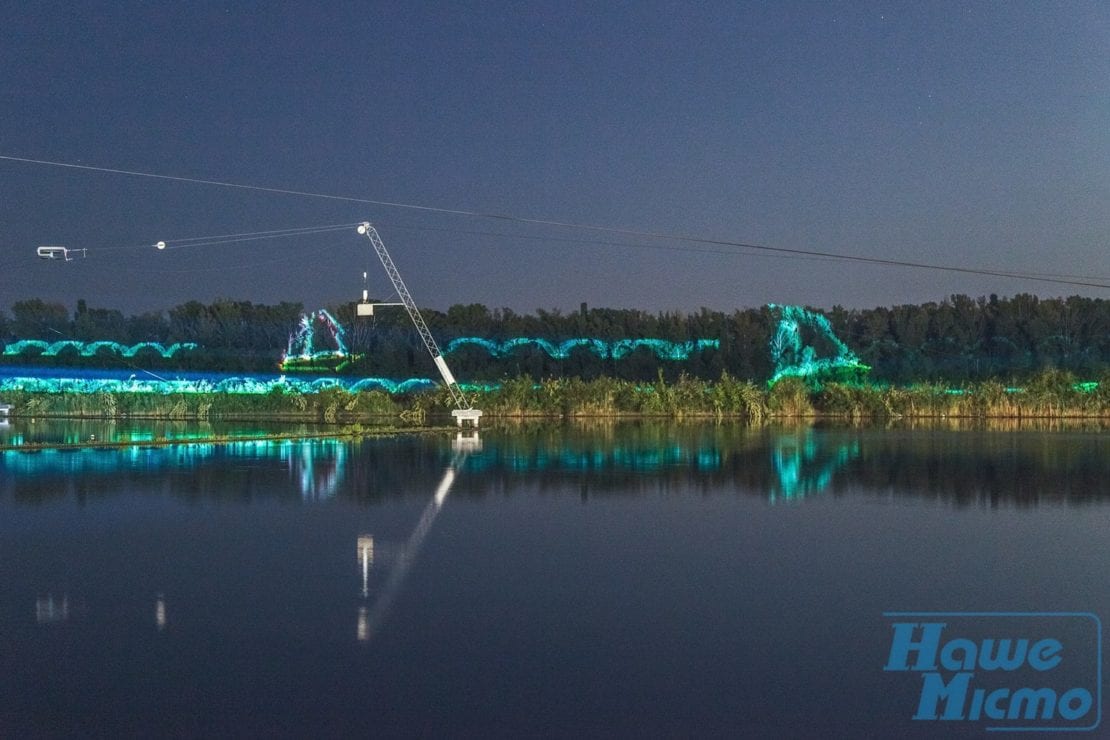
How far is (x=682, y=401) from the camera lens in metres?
43.8

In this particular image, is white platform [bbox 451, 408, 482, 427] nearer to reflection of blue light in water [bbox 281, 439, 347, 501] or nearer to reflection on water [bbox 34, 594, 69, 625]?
reflection of blue light in water [bbox 281, 439, 347, 501]

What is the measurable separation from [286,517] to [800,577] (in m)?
6.30

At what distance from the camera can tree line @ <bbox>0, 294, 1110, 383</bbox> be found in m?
67.2

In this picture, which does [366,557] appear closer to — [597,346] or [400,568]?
[400,568]

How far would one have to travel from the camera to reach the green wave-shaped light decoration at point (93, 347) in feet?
225

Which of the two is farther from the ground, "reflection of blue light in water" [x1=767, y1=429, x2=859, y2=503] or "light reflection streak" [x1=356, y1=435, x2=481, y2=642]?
"light reflection streak" [x1=356, y1=435, x2=481, y2=642]

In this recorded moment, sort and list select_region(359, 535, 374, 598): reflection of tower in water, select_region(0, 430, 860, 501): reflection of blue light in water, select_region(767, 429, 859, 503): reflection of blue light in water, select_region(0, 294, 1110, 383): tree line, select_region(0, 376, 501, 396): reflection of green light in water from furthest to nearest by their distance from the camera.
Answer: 1. select_region(0, 294, 1110, 383): tree line
2. select_region(0, 376, 501, 396): reflection of green light in water
3. select_region(0, 430, 860, 501): reflection of blue light in water
4. select_region(767, 429, 859, 503): reflection of blue light in water
5. select_region(359, 535, 374, 598): reflection of tower in water

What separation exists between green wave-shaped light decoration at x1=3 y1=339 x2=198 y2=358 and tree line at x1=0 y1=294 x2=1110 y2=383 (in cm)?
76

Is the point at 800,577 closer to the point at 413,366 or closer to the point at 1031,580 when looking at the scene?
the point at 1031,580

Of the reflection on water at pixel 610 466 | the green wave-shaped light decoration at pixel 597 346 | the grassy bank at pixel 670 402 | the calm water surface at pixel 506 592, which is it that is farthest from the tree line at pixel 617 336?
the calm water surface at pixel 506 592

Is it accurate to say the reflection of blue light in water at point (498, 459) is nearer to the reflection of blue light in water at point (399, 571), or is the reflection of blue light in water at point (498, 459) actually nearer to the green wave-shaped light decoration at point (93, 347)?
the reflection of blue light in water at point (399, 571)

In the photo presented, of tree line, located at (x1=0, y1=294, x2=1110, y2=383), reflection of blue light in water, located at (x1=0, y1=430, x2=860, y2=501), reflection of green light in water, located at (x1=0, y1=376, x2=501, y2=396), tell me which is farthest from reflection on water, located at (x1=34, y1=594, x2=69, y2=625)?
tree line, located at (x1=0, y1=294, x2=1110, y2=383)

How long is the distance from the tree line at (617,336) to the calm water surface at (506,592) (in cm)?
4917

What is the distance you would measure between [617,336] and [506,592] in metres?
66.2
